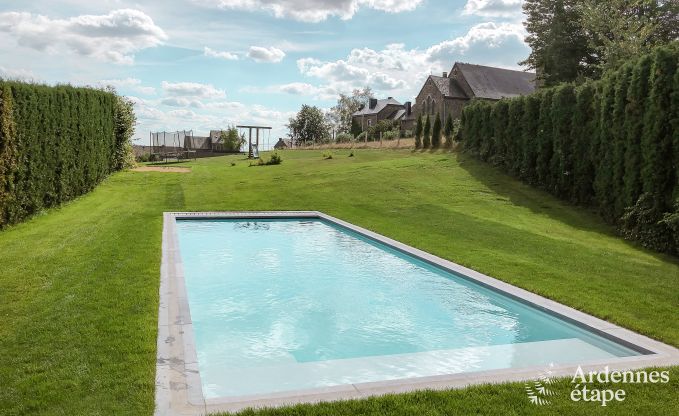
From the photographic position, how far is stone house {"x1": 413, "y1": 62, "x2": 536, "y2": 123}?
55.8 meters

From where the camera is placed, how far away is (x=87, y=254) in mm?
9328

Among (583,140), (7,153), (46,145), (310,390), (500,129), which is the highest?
(500,129)

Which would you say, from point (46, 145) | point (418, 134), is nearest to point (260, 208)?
point (46, 145)

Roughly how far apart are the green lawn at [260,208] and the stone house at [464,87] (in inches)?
1353

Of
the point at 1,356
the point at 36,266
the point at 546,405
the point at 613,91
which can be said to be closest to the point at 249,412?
the point at 546,405

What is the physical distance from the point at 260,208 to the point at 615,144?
10.8m

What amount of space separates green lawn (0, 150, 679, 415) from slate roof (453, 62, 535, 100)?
35.5 metres

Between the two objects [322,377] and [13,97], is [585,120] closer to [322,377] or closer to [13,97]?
[322,377]

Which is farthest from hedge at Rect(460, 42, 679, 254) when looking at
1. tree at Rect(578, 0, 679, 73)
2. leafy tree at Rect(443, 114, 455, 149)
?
leafy tree at Rect(443, 114, 455, 149)

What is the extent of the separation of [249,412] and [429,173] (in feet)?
67.2

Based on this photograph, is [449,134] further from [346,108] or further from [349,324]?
[346,108]

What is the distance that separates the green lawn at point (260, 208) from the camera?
4258 millimetres

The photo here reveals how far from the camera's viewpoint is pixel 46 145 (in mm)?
14453

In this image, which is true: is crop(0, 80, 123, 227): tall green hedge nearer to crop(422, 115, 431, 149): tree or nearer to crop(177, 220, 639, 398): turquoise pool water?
crop(177, 220, 639, 398): turquoise pool water
